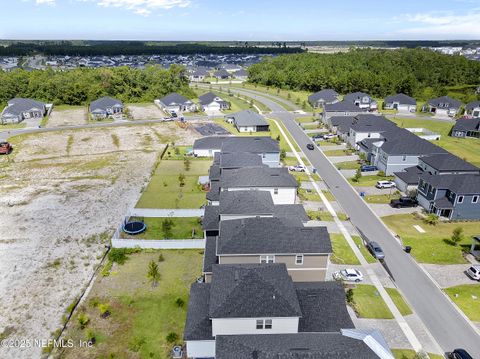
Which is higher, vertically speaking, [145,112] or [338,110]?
[338,110]

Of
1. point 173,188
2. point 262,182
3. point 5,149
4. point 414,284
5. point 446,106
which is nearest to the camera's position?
point 414,284

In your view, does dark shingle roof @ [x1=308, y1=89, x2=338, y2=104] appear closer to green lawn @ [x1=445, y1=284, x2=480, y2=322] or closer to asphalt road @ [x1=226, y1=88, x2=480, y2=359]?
asphalt road @ [x1=226, y1=88, x2=480, y2=359]

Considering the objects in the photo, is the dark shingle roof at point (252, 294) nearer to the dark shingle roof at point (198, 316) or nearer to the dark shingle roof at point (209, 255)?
the dark shingle roof at point (198, 316)

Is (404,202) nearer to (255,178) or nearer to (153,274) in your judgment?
(255,178)

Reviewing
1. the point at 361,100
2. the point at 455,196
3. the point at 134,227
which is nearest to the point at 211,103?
the point at 361,100

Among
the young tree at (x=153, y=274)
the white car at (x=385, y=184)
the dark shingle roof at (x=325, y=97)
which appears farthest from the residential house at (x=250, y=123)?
the young tree at (x=153, y=274)

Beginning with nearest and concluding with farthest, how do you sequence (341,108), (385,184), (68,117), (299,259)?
(299,259) → (385,184) → (341,108) → (68,117)
